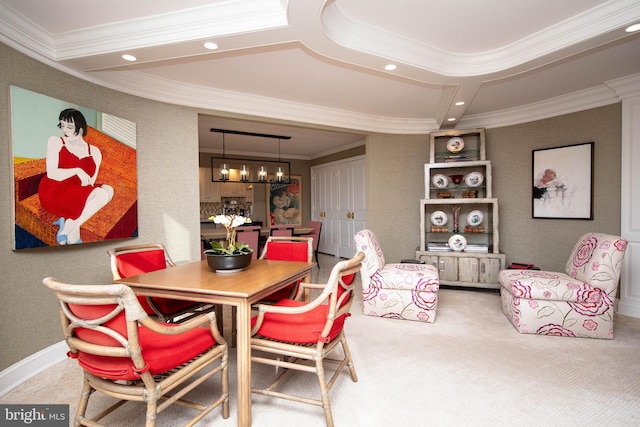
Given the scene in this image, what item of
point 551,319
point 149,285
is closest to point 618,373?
point 551,319

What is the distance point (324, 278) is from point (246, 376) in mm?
3716

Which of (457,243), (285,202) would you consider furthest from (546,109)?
(285,202)

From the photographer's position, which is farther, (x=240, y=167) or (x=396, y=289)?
(x=240, y=167)

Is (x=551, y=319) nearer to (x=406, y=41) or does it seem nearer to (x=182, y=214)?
(x=406, y=41)

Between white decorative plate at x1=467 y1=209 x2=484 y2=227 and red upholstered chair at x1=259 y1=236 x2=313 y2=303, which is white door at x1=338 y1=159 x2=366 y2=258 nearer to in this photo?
white decorative plate at x1=467 y1=209 x2=484 y2=227

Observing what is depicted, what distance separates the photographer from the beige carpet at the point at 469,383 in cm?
183

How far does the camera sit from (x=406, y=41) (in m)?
2.72

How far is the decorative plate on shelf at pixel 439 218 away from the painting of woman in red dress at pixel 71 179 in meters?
4.08

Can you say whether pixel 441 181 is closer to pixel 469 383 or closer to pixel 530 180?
pixel 530 180

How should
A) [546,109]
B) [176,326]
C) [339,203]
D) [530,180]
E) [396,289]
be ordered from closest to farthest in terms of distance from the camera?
[176,326]
[396,289]
[546,109]
[530,180]
[339,203]

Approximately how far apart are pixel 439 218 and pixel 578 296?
2084 millimetres

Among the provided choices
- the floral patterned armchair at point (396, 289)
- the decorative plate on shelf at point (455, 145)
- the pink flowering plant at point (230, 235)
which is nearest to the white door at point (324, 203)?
the decorative plate on shelf at point (455, 145)

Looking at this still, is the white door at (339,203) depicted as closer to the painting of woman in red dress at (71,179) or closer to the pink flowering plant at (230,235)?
the pink flowering plant at (230,235)

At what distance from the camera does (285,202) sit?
8.36 metres
